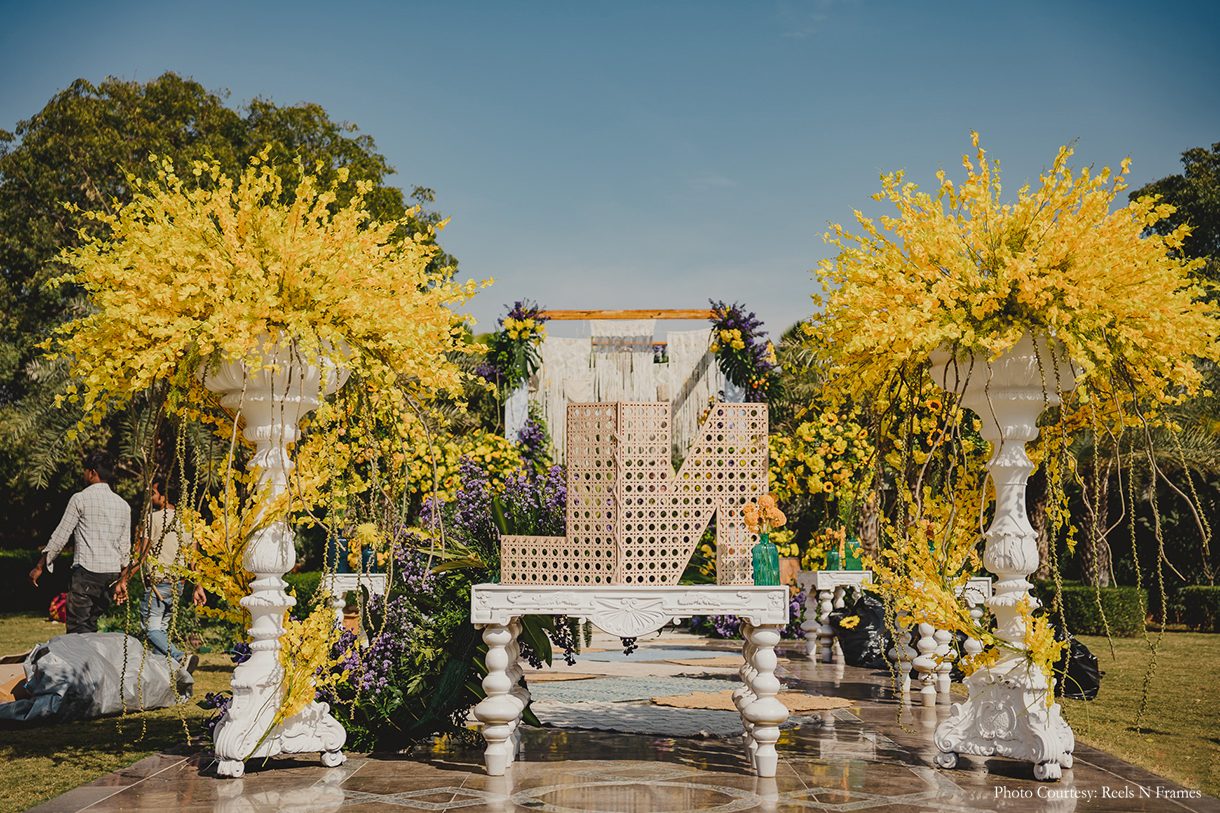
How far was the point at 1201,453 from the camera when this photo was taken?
12758 millimetres

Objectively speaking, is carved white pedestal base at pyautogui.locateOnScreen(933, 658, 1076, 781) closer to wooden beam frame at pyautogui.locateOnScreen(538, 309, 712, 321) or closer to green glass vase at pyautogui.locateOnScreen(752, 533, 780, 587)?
green glass vase at pyautogui.locateOnScreen(752, 533, 780, 587)

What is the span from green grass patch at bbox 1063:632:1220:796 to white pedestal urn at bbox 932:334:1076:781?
29 cm

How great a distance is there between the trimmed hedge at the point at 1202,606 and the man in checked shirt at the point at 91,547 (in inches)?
548

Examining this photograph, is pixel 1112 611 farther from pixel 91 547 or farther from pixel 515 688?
pixel 91 547

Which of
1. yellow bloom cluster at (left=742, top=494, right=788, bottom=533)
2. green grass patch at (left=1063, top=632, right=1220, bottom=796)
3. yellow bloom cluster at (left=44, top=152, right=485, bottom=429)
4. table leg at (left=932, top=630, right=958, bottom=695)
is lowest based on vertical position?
green grass patch at (left=1063, top=632, right=1220, bottom=796)

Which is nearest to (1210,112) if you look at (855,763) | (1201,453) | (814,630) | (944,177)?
(1201,453)

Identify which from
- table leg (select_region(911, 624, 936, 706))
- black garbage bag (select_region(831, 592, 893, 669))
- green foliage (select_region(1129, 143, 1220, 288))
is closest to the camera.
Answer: table leg (select_region(911, 624, 936, 706))

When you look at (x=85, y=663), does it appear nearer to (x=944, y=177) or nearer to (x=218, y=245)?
(x=218, y=245)

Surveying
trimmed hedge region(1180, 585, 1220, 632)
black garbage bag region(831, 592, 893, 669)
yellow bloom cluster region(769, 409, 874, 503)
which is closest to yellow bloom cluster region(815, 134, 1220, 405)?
black garbage bag region(831, 592, 893, 669)

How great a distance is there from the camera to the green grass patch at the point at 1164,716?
15.3 feet

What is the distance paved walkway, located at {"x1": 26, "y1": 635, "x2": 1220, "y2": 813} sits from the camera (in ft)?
12.5

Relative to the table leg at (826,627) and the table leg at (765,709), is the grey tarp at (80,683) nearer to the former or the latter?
the table leg at (765,709)

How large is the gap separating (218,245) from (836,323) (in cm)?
302

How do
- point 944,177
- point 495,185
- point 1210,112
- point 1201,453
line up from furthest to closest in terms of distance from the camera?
point 1210,112 → point 1201,453 → point 495,185 → point 944,177
